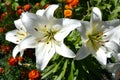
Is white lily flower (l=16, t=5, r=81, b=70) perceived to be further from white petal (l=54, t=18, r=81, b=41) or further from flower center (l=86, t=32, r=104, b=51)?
flower center (l=86, t=32, r=104, b=51)

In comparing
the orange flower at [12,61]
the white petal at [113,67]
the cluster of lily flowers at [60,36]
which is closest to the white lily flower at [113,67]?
the white petal at [113,67]

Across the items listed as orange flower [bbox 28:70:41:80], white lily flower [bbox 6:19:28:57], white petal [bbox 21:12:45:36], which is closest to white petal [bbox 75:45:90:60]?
white petal [bbox 21:12:45:36]

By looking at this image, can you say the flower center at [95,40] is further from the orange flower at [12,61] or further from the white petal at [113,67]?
the orange flower at [12,61]

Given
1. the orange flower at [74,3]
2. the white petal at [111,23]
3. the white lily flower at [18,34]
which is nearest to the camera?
the white petal at [111,23]

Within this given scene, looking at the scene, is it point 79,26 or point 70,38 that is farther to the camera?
point 70,38

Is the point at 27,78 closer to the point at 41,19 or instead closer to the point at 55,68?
the point at 55,68

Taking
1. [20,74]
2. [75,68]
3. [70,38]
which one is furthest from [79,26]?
[20,74]

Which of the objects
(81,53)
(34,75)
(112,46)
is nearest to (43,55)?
(81,53)
